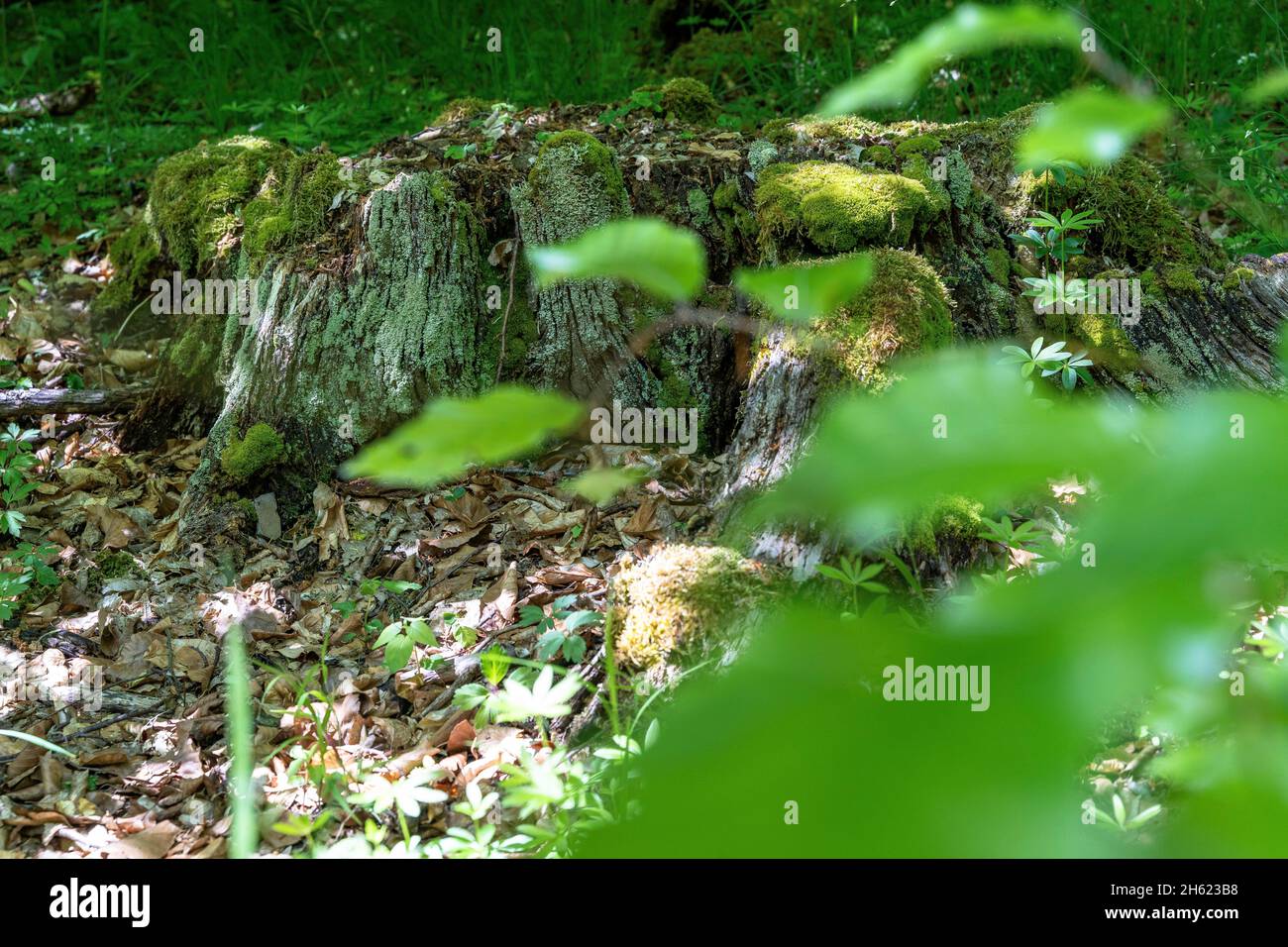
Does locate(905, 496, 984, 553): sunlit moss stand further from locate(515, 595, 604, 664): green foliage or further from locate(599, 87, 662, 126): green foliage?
locate(599, 87, 662, 126): green foliage

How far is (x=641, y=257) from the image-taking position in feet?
1.30

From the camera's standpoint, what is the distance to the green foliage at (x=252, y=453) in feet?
11.6

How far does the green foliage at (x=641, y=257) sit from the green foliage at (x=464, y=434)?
0.06 metres

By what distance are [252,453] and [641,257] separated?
3.46 m

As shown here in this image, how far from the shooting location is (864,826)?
0.33 metres

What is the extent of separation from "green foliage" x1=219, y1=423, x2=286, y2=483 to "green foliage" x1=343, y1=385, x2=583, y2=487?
3.40 meters

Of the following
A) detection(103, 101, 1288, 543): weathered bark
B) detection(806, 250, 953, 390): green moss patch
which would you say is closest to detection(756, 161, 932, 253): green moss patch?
detection(103, 101, 1288, 543): weathered bark

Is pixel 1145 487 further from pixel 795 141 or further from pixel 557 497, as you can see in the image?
pixel 795 141

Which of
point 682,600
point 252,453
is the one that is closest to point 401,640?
point 682,600

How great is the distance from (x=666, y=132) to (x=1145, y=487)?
13.4ft

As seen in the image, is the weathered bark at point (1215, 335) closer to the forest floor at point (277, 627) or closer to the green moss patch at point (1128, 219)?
the green moss patch at point (1128, 219)

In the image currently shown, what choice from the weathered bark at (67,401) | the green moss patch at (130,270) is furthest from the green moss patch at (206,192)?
the weathered bark at (67,401)
